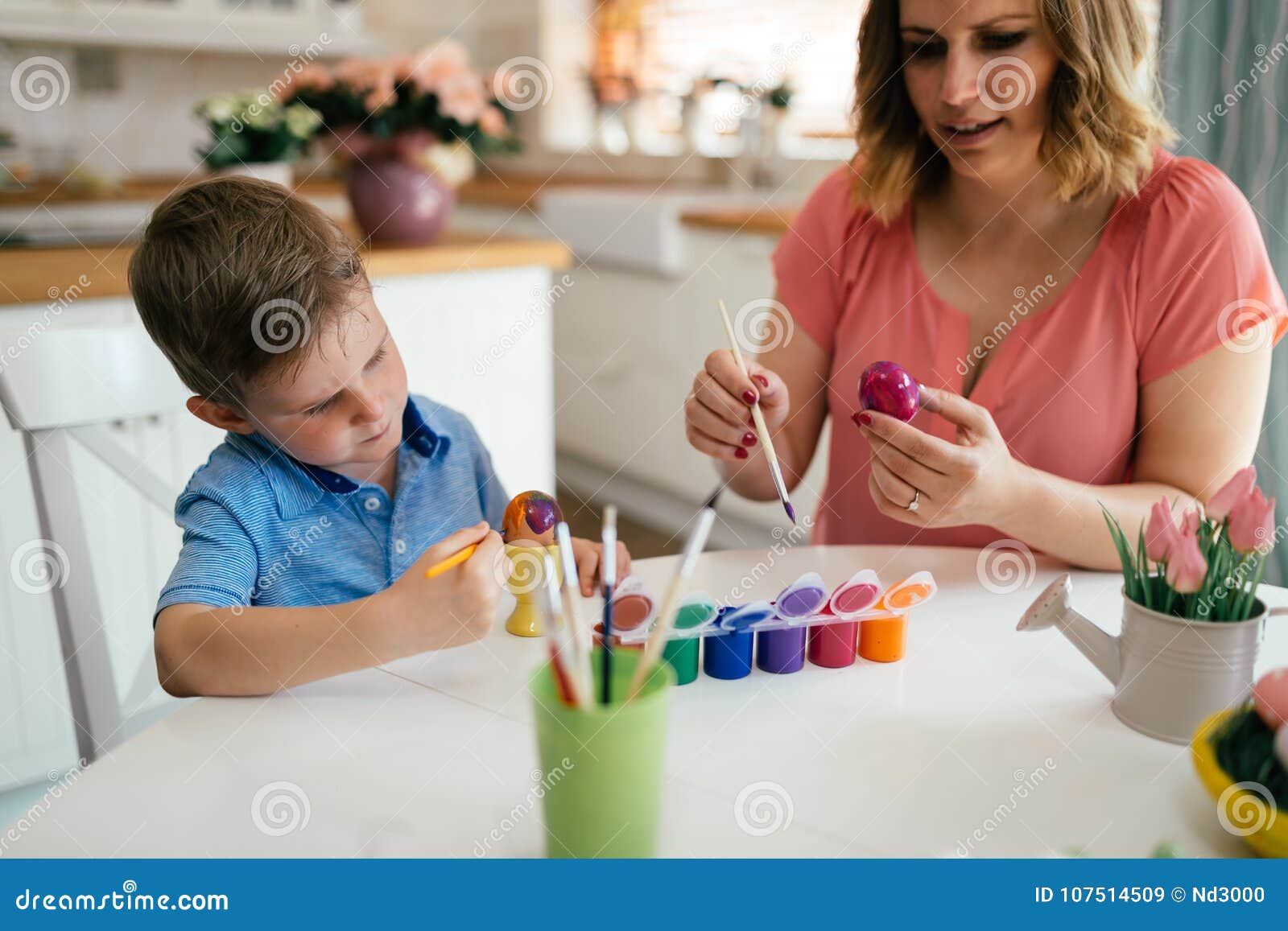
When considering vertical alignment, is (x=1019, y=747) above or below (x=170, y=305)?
below

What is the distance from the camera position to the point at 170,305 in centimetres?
94

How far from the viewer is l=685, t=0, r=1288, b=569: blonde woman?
3.64ft

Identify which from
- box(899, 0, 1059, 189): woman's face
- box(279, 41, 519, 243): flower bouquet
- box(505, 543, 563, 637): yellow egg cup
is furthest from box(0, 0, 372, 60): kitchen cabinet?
box(505, 543, 563, 637): yellow egg cup

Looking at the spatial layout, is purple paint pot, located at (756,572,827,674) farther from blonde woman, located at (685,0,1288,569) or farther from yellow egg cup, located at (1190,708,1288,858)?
yellow egg cup, located at (1190,708,1288,858)

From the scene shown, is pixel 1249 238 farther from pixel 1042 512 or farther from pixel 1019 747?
pixel 1019 747

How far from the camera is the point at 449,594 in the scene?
770 mm

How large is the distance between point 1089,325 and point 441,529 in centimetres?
76

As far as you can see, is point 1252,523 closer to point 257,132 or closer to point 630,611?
point 630,611

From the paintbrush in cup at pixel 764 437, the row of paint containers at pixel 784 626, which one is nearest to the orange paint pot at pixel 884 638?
the row of paint containers at pixel 784 626

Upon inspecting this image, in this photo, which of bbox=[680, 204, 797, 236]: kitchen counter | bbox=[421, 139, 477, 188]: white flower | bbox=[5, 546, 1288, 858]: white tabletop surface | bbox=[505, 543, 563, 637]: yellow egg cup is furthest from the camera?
bbox=[680, 204, 797, 236]: kitchen counter

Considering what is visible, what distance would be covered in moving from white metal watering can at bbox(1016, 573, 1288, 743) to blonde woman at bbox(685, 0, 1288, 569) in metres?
0.22

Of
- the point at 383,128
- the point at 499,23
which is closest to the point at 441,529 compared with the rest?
the point at 383,128

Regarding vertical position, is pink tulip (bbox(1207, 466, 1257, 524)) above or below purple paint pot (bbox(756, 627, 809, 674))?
above

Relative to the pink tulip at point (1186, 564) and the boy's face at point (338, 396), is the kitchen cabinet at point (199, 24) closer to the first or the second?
the boy's face at point (338, 396)
